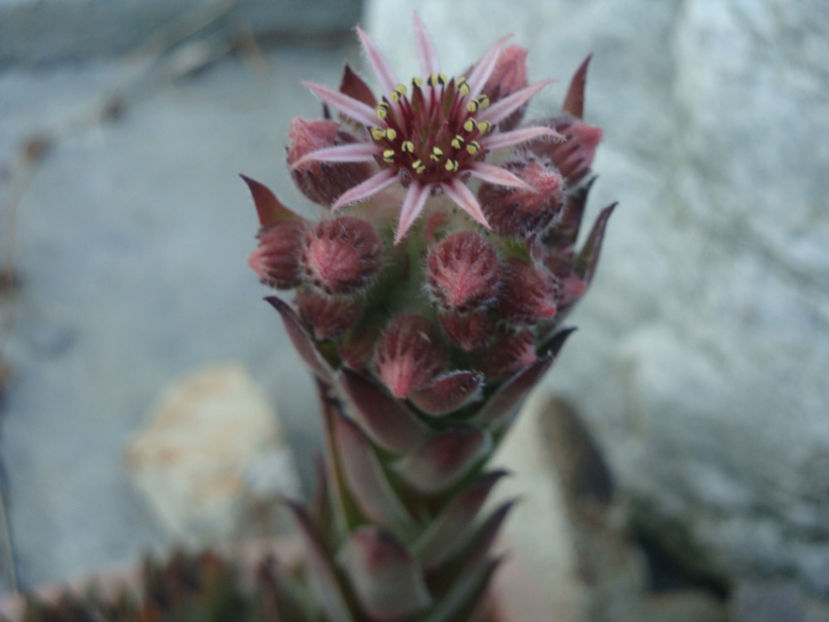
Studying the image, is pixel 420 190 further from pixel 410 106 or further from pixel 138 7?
pixel 138 7

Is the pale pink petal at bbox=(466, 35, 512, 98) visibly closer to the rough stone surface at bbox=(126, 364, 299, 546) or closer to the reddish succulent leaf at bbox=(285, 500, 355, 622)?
the reddish succulent leaf at bbox=(285, 500, 355, 622)

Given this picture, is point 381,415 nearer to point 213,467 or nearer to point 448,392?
point 448,392

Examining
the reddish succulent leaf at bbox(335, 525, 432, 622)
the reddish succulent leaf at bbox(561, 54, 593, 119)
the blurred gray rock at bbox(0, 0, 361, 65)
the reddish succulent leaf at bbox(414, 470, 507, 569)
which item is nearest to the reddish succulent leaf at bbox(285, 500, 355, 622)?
the reddish succulent leaf at bbox(335, 525, 432, 622)

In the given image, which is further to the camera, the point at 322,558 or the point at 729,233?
the point at 729,233

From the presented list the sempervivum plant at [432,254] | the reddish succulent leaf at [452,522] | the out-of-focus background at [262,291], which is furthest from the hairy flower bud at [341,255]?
the reddish succulent leaf at [452,522]

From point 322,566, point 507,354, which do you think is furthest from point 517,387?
point 322,566

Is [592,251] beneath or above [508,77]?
beneath

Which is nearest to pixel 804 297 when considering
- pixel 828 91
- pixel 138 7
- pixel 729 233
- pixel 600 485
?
pixel 729 233
